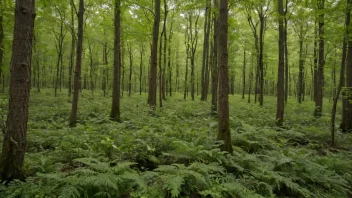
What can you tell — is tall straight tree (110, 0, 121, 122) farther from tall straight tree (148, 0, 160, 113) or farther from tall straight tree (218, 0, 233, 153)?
tall straight tree (218, 0, 233, 153)

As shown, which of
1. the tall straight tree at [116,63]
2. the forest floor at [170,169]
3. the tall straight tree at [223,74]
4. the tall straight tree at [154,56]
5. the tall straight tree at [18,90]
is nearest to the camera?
the forest floor at [170,169]

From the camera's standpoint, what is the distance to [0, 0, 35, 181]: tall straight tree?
3783 mm

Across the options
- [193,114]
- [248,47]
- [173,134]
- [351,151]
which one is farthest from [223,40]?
[248,47]

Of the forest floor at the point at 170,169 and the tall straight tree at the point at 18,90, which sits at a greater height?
the tall straight tree at the point at 18,90

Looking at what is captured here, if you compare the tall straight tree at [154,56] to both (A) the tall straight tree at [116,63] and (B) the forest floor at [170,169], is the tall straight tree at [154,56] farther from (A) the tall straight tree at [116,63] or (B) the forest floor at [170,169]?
(B) the forest floor at [170,169]

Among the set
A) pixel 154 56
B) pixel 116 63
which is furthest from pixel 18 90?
pixel 154 56

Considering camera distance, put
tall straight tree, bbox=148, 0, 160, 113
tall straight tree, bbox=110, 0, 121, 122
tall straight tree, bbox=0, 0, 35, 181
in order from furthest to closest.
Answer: tall straight tree, bbox=148, 0, 160, 113 < tall straight tree, bbox=110, 0, 121, 122 < tall straight tree, bbox=0, 0, 35, 181

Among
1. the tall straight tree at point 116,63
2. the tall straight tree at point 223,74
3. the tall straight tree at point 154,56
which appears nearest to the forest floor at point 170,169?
the tall straight tree at point 223,74

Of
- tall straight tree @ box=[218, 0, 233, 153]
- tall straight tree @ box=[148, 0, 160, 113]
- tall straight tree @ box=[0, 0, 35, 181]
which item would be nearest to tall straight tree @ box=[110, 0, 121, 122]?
tall straight tree @ box=[148, 0, 160, 113]

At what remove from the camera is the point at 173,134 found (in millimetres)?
7191

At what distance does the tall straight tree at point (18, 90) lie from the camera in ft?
12.4

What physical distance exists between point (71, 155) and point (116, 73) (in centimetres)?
613

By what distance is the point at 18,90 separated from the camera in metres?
3.81

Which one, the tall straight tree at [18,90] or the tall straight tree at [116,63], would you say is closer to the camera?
the tall straight tree at [18,90]
